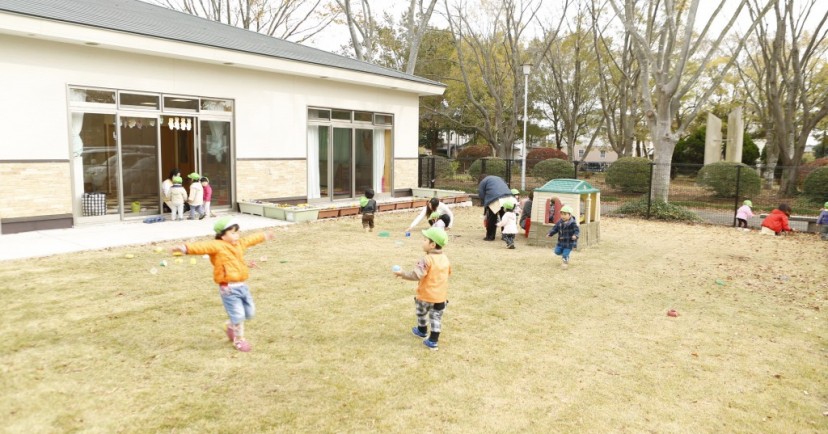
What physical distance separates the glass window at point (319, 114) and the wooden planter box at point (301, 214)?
13.0 feet

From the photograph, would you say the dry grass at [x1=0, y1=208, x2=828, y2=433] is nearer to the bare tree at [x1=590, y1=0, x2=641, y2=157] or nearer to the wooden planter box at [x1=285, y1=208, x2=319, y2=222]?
the wooden planter box at [x1=285, y1=208, x2=319, y2=222]

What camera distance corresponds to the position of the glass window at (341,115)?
1795 cm

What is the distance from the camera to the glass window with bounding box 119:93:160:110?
13.1m

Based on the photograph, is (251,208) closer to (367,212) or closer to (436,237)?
(367,212)

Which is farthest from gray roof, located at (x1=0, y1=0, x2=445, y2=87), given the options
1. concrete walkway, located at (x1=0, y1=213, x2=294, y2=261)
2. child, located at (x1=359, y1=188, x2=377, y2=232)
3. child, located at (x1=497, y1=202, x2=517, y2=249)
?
child, located at (x1=497, y1=202, x2=517, y2=249)

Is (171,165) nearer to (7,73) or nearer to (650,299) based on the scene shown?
(7,73)

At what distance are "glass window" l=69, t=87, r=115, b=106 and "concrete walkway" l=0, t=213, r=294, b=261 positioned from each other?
2.73 m

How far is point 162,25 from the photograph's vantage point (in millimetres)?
14586

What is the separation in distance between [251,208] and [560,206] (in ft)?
27.0

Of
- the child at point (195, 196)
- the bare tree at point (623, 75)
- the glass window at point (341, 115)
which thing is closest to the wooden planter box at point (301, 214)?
the child at point (195, 196)

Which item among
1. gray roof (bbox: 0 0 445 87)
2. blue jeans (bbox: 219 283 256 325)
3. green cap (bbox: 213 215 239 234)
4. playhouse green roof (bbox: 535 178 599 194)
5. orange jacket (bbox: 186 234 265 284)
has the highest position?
gray roof (bbox: 0 0 445 87)

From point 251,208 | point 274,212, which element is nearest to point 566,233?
point 274,212

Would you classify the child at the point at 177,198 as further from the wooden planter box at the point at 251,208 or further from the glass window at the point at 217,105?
the glass window at the point at 217,105

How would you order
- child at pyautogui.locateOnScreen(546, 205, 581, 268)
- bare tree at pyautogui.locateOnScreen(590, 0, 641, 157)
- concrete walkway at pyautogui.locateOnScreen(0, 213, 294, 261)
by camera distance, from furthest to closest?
bare tree at pyautogui.locateOnScreen(590, 0, 641, 157), concrete walkway at pyautogui.locateOnScreen(0, 213, 294, 261), child at pyautogui.locateOnScreen(546, 205, 581, 268)
